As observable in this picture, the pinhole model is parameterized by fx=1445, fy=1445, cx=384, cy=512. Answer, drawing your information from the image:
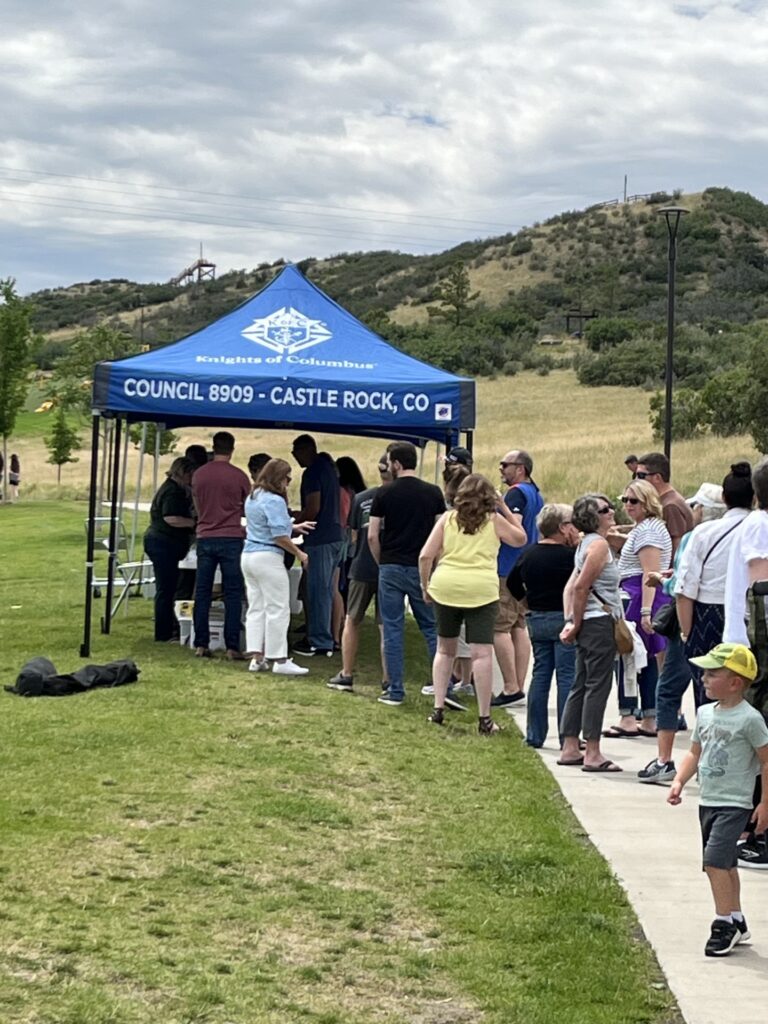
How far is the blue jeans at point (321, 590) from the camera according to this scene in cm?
1215

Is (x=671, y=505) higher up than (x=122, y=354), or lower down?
lower down

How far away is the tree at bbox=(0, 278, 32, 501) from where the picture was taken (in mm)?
34906

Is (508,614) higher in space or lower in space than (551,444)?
lower

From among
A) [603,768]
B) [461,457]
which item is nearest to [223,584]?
[461,457]

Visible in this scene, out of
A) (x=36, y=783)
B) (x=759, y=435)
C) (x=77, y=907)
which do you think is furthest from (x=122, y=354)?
(x=77, y=907)

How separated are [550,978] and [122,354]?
27375mm

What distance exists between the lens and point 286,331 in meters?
12.6

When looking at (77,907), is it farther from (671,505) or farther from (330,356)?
(330,356)

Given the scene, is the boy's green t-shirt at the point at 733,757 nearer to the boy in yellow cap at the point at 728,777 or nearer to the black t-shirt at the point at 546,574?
the boy in yellow cap at the point at 728,777

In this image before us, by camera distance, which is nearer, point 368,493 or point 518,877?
point 518,877

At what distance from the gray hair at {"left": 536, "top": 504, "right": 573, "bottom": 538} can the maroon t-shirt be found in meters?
3.37

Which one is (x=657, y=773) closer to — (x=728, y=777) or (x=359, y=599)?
(x=728, y=777)

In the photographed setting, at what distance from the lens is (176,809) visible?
6938mm

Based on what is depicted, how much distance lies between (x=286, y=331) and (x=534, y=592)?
15.0ft
